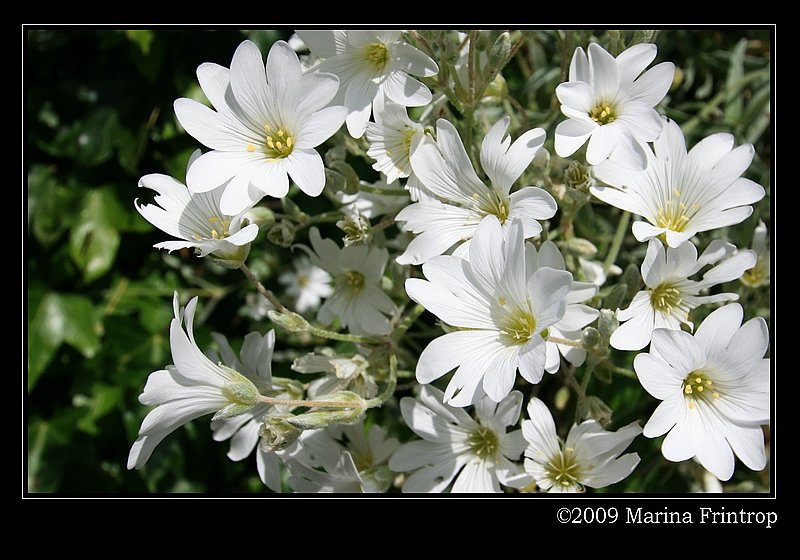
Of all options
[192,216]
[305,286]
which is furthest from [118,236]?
[192,216]

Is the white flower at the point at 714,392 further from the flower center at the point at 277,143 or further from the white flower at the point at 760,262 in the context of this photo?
the flower center at the point at 277,143

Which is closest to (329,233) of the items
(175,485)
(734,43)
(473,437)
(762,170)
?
(473,437)

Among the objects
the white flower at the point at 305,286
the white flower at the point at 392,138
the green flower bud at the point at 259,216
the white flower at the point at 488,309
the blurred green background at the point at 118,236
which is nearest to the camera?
the white flower at the point at 488,309

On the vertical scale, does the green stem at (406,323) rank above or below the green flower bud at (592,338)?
below

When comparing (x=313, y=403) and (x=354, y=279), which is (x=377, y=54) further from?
(x=313, y=403)

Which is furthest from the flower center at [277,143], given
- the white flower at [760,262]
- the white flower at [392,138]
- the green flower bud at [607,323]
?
the white flower at [760,262]
